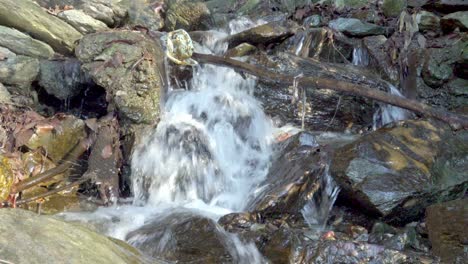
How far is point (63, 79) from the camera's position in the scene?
746 cm

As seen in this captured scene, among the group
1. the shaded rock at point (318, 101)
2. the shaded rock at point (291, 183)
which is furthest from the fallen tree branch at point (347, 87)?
the shaded rock at point (291, 183)

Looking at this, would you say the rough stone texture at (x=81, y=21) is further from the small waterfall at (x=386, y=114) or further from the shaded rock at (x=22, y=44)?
the small waterfall at (x=386, y=114)

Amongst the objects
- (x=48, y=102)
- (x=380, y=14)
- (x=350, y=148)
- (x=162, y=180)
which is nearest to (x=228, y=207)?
(x=162, y=180)

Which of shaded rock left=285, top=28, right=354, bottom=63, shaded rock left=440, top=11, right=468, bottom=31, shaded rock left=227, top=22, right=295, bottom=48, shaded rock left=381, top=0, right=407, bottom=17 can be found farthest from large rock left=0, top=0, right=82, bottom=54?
shaded rock left=440, top=11, right=468, bottom=31

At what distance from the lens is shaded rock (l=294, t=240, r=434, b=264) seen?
367 centimetres

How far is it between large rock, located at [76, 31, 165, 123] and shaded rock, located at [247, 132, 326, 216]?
2024mm

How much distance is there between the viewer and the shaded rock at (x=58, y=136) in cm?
615

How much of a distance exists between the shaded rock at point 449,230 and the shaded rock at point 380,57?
4.25 m

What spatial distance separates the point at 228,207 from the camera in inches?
231

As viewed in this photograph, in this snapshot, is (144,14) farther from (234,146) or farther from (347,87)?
(347,87)

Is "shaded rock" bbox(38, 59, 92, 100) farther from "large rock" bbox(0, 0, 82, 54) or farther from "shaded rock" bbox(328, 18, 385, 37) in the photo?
"shaded rock" bbox(328, 18, 385, 37)

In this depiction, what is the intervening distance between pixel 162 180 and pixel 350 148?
2.49 metres

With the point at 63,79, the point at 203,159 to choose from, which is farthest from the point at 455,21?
the point at 63,79

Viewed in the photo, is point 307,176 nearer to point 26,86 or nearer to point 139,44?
point 139,44
